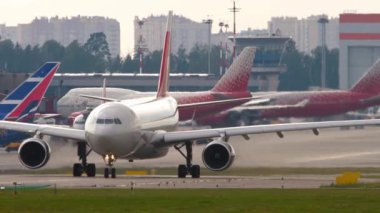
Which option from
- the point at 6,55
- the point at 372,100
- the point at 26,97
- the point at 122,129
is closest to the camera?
the point at 122,129

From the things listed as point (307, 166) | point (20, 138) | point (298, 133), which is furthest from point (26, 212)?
point (298, 133)

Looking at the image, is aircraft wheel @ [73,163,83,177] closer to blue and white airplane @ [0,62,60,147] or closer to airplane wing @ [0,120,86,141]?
airplane wing @ [0,120,86,141]

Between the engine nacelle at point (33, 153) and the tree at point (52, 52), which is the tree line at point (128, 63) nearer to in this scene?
the tree at point (52, 52)

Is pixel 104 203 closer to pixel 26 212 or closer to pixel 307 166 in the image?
pixel 26 212

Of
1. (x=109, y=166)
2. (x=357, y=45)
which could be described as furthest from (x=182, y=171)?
(x=357, y=45)

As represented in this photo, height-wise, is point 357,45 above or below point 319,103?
above

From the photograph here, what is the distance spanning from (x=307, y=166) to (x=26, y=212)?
30.0 metres

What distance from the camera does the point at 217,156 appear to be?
175ft

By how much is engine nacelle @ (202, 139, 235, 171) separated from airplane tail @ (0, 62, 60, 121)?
66.4 feet

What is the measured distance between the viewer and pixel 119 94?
107 metres

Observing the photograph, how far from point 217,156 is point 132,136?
10.4ft

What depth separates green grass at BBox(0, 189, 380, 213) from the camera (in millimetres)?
34906

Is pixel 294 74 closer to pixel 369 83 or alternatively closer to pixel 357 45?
pixel 357 45

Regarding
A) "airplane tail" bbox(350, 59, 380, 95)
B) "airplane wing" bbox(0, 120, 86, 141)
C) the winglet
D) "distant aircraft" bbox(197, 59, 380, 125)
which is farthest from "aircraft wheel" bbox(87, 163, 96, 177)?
"airplane tail" bbox(350, 59, 380, 95)
